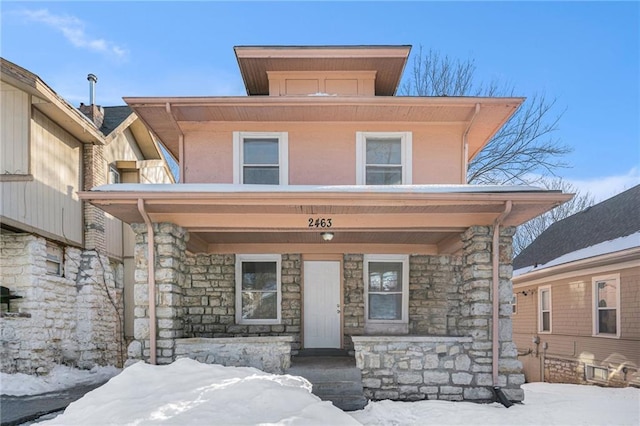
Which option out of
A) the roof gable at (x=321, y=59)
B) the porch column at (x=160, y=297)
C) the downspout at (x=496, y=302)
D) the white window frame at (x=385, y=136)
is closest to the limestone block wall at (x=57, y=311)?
the porch column at (x=160, y=297)

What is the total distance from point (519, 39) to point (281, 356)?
28.7ft

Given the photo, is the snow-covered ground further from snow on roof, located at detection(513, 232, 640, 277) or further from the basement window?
snow on roof, located at detection(513, 232, 640, 277)

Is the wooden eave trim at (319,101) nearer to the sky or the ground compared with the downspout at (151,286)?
nearer to the sky

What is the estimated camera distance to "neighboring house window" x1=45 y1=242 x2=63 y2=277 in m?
8.80

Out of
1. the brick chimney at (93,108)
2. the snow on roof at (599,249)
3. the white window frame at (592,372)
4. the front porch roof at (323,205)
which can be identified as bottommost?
the white window frame at (592,372)

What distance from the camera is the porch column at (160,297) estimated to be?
6031 millimetres

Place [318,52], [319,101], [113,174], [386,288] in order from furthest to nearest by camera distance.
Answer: [113,174]
[386,288]
[318,52]
[319,101]

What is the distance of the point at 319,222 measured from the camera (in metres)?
6.46

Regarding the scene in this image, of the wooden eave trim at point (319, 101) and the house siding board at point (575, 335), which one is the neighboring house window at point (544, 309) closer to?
the house siding board at point (575, 335)

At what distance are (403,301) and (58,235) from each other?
7.40m

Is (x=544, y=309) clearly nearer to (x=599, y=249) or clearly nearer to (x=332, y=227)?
(x=599, y=249)

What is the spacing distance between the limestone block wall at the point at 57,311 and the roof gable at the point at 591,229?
11.7 meters

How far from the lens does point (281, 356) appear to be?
616 cm

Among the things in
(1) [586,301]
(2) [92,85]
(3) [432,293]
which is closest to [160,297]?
(3) [432,293]
